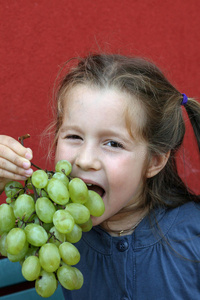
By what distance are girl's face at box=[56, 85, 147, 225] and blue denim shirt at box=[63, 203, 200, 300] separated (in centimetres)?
19

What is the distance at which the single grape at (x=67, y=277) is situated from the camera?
3.10 ft

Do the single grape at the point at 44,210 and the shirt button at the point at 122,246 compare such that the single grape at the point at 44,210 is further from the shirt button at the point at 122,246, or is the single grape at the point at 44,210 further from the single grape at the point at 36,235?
the shirt button at the point at 122,246

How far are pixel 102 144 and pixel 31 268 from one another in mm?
472

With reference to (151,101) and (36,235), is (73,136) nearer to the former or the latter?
(151,101)

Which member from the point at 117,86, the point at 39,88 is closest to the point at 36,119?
the point at 39,88

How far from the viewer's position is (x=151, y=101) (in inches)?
55.1

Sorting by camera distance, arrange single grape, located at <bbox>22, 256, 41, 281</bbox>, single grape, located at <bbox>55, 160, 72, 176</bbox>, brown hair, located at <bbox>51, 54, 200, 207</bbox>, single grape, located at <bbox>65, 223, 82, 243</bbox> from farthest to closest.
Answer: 1. brown hair, located at <bbox>51, 54, 200, 207</bbox>
2. single grape, located at <bbox>55, 160, 72, 176</bbox>
3. single grape, located at <bbox>65, 223, 82, 243</bbox>
4. single grape, located at <bbox>22, 256, 41, 281</bbox>

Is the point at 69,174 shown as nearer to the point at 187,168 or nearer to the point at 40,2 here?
the point at 40,2

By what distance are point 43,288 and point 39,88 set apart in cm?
115

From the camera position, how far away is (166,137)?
148cm

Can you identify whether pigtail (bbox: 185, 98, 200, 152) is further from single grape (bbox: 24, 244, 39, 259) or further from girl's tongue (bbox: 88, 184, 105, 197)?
single grape (bbox: 24, 244, 39, 259)

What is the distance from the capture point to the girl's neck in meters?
1.47

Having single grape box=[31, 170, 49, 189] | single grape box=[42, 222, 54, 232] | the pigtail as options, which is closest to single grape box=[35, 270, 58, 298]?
single grape box=[42, 222, 54, 232]

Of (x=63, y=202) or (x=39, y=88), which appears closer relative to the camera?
(x=63, y=202)
